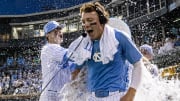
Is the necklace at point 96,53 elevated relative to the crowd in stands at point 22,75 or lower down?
elevated

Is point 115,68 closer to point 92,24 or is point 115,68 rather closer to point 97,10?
point 92,24

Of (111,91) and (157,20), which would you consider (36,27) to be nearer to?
(157,20)

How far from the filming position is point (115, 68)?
141 inches

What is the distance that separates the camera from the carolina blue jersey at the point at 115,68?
349cm

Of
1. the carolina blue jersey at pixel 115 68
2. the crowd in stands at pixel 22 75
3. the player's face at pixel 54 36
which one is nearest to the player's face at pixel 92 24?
the carolina blue jersey at pixel 115 68

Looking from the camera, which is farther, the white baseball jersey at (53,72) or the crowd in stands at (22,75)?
the crowd in stands at (22,75)

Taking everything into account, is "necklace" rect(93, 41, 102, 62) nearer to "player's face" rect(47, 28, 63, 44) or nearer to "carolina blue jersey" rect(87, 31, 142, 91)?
"carolina blue jersey" rect(87, 31, 142, 91)

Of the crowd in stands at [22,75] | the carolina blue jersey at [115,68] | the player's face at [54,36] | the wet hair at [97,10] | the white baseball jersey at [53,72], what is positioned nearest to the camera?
the carolina blue jersey at [115,68]

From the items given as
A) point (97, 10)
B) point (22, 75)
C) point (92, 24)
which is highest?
point (97, 10)

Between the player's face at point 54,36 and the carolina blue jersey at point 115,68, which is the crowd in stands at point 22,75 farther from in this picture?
the carolina blue jersey at point 115,68

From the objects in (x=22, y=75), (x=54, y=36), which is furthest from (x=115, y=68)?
(x=22, y=75)

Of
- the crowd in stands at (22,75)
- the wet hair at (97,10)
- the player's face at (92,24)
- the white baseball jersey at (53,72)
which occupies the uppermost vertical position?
the wet hair at (97,10)

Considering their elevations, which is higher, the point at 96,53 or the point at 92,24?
the point at 92,24

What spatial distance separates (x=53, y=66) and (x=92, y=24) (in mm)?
2143
